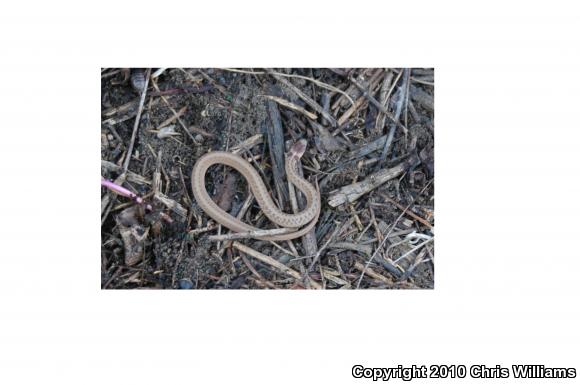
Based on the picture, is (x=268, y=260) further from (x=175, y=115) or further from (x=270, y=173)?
(x=175, y=115)

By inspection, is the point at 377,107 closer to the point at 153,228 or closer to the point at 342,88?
the point at 342,88

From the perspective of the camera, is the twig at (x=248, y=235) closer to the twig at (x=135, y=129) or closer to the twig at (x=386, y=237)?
the twig at (x=386, y=237)

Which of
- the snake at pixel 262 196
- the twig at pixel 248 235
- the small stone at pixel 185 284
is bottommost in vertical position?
the small stone at pixel 185 284

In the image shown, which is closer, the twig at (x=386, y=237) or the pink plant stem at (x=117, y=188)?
the pink plant stem at (x=117, y=188)

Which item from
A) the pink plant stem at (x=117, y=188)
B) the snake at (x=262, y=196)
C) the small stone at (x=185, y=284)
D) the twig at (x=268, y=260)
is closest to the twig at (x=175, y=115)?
the snake at (x=262, y=196)

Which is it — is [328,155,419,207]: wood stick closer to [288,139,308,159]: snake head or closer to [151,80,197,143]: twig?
[288,139,308,159]: snake head

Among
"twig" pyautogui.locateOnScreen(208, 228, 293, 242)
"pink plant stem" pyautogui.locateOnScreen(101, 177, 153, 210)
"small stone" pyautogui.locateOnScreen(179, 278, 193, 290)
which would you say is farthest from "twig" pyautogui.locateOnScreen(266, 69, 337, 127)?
"small stone" pyautogui.locateOnScreen(179, 278, 193, 290)
